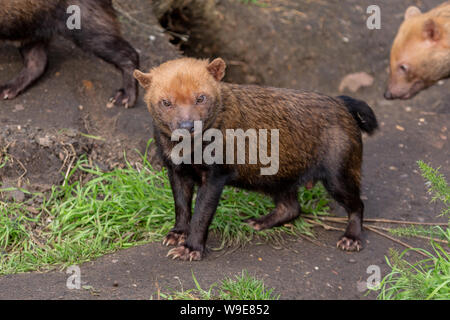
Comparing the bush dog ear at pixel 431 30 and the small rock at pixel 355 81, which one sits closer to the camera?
the bush dog ear at pixel 431 30

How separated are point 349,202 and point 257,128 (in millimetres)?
1024

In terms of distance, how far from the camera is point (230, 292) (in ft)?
13.2

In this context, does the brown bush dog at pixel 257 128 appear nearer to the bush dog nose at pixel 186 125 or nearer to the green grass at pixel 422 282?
the bush dog nose at pixel 186 125

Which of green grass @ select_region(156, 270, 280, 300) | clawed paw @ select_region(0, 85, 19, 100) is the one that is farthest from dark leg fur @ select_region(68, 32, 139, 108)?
green grass @ select_region(156, 270, 280, 300)

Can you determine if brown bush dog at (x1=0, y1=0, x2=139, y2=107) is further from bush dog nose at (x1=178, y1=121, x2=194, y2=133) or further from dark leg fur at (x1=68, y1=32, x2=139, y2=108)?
bush dog nose at (x1=178, y1=121, x2=194, y2=133)

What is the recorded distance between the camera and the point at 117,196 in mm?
5336

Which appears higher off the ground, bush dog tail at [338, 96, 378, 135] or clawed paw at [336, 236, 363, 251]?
bush dog tail at [338, 96, 378, 135]

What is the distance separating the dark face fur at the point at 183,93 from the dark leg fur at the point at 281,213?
1.25 metres

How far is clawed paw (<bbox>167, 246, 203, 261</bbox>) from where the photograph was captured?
460 cm

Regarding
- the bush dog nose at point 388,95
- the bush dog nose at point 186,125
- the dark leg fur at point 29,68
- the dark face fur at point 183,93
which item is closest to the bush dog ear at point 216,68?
the dark face fur at point 183,93

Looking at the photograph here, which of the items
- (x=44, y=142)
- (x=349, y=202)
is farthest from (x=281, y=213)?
(x=44, y=142)

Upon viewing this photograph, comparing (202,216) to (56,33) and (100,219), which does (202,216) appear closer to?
(100,219)

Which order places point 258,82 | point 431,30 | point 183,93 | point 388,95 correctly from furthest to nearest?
1. point 258,82
2. point 388,95
3. point 431,30
4. point 183,93

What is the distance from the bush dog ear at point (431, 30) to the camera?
681 centimetres
